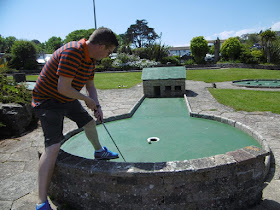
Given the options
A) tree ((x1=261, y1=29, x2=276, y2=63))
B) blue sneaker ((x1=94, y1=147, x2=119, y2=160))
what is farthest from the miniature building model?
tree ((x1=261, y1=29, x2=276, y2=63))

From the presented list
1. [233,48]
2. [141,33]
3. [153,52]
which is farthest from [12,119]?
[141,33]

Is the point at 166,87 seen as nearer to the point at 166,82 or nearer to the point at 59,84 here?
the point at 166,82

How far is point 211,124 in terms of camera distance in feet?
13.0

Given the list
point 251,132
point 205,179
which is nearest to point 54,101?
point 205,179

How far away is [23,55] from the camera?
25.2 metres

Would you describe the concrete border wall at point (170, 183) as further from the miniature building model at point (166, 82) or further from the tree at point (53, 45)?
the tree at point (53, 45)

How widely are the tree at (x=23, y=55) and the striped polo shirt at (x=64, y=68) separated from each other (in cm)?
2583

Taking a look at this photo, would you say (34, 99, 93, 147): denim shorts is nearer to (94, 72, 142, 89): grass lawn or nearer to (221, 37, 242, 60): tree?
(94, 72, 142, 89): grass lawn

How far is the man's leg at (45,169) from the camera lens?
175 centimetres

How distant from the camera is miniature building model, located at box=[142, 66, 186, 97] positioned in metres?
7.08

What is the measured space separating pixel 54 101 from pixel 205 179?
154 centimetres

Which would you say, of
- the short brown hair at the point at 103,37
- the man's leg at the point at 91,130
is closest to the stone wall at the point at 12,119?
the man's leg at the point at 91,130

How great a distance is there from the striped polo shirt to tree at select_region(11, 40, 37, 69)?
25.8m

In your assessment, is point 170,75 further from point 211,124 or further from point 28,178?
point 28,178
